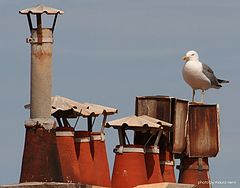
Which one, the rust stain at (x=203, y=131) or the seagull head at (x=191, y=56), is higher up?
the seagull head at (x=191, y=56)

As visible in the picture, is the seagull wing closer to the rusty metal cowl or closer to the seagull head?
the seagull head

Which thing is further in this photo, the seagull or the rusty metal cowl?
the seagull

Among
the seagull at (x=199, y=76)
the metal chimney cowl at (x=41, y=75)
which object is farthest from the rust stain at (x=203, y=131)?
the metal chimney cowl at (x=41, y=75)

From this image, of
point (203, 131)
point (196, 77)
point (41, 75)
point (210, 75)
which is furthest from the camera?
point (210, 75)

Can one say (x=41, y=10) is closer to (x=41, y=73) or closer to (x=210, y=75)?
(x=41, y=73)

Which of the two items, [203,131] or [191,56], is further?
[191,56]

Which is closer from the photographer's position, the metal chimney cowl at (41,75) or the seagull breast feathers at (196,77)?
the metal chimney cowl at (41,75)

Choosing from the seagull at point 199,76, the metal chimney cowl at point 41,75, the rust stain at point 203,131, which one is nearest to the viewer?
the metal chimney cowl at point 41,75

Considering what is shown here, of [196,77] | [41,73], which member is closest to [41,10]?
[41,73]

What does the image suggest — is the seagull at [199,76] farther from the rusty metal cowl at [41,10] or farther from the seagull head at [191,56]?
the rusty metal cowl at [41,10]

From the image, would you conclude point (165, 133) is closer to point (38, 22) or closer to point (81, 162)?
point (81, 162)

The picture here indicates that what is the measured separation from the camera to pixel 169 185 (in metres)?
41.4

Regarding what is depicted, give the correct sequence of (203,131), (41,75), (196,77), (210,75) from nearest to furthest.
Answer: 1. (41,75)
2. (203,131)
3. (196,77)
4. (210,75)

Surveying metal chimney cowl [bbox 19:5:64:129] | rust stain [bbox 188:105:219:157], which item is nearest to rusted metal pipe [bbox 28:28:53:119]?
metal chimney cowl [bbox 19:5:64:129]
